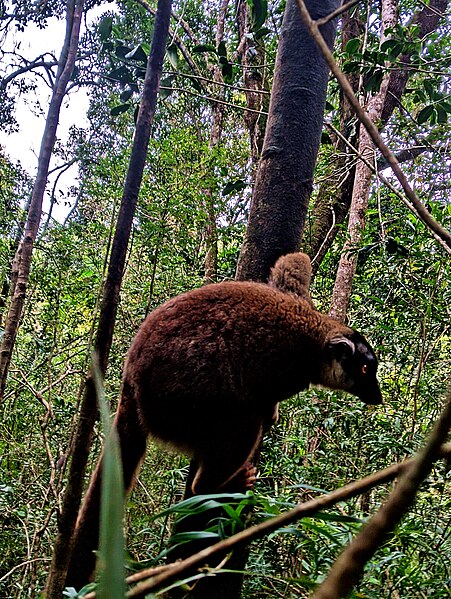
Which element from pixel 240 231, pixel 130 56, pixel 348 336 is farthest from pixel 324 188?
pixel 348 336

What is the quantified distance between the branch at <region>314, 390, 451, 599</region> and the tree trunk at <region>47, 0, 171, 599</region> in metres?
0.95

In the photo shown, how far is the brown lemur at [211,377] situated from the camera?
269cm

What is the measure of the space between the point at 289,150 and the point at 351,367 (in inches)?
55.2

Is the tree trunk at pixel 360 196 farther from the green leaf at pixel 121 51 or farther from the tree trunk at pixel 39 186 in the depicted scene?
the tree trunk at pixel 39 186

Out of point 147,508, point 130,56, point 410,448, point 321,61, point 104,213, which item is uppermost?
point 130,56

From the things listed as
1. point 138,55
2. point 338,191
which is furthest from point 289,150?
point 338,191

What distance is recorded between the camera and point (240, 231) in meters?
6.86

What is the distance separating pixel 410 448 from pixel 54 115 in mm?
3426

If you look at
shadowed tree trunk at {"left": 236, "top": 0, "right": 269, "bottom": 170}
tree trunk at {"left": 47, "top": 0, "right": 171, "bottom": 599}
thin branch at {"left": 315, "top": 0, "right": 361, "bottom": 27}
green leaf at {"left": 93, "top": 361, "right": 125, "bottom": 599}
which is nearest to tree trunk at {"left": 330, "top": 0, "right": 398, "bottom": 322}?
shadowed tree trunk at {"left": 236, "top": 0, "right": 269, "bottom": 170}

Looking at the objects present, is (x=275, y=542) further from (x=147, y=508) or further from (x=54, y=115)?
(x=54, y=115)

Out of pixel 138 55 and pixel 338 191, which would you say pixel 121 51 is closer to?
pixel 138 55

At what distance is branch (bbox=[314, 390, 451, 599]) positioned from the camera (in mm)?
353

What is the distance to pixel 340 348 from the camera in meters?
3.26

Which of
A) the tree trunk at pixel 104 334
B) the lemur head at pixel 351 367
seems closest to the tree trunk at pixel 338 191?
the lemur head at pixel 351 367
